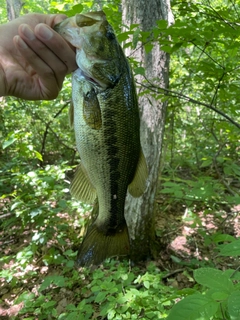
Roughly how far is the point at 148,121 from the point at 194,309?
2749 mm

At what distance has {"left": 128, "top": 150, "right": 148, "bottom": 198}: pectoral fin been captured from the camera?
1588 millimetres

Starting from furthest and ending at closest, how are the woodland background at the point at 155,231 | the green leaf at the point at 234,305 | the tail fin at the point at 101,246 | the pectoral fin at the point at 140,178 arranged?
the woodland background at the point at 155,231, the tail fin at the point at 101,246, the pectoral fin at the point at 140,178, the green leaf at the point at 234,305

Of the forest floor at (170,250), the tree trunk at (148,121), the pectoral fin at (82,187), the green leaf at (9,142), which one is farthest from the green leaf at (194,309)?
the green leaf at (9,142)

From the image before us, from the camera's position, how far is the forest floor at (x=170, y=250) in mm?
3354

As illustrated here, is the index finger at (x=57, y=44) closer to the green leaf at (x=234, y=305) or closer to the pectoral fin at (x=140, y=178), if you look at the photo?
the pectoral fin at (x=140, y=178)

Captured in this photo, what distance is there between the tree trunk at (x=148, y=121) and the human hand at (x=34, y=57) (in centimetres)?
166

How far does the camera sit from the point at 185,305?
1009 mm

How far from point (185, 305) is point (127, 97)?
97 centimetres

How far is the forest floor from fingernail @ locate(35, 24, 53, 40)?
2504 mm

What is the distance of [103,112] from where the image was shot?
1389mm

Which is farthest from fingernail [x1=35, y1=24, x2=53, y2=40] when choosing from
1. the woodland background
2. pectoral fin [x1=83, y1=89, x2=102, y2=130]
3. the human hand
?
the woodland background

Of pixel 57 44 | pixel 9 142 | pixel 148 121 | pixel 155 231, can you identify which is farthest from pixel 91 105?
pixel 155 231

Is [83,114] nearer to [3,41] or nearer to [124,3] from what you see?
[3,41]

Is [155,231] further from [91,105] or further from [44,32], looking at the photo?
[44,32]
